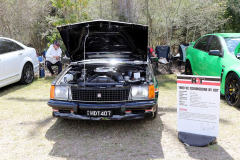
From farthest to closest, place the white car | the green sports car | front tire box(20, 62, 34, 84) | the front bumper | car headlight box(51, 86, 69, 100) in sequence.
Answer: front tire box(20, 62, 34, 84) < the white car < the green sports car < car headlight box(51, 86, 69, 100) < the front bumper

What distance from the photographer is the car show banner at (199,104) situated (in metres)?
3.11

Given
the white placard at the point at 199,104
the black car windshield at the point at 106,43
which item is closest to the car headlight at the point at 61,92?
the black car windshield at the point at 106,43

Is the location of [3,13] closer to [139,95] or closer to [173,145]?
[139,95]

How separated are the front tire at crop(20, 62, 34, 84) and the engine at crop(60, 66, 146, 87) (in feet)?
10.6

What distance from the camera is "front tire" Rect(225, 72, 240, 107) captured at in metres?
4.44

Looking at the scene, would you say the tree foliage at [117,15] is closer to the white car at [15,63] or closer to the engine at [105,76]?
the white car at [15,63]

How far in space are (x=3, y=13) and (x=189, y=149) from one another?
8.61 m

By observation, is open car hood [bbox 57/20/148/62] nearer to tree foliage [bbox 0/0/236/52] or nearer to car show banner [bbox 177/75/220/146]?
car show banner [bbox 177/75/220/146]

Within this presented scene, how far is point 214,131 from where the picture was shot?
3191 millimetres

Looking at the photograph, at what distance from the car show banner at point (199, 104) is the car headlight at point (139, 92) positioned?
1.68 feet

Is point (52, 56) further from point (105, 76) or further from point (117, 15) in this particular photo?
point (105, 76)

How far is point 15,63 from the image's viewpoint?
255 inches

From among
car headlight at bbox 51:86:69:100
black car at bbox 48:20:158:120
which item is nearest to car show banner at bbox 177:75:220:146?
black car at bbox 48:20:158:120

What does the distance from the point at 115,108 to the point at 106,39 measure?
169 cm
